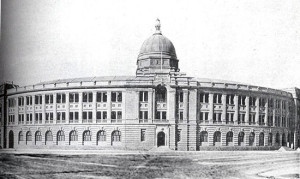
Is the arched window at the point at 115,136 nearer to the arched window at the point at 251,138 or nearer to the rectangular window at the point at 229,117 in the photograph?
the rectangular window at the point at 229,117

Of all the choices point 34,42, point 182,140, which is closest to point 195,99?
point 182,140

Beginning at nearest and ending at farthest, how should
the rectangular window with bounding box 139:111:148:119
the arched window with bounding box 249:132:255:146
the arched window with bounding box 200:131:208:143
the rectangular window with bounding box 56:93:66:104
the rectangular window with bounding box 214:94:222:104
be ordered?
the rectangular window with bounding box 56:93:66:104 < the rectangular window with bounding box 139:111:148:119 < the arched window with bounding box 200:131:208:143 < the rectangular window with bounding box 214:94:222:104 < the arched window with bounding box 249:132:255:146

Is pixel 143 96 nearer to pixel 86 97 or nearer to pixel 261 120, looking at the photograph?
pixel 86 97

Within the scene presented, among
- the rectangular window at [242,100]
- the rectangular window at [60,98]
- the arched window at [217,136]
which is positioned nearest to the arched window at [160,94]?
the arched window at [217,136]

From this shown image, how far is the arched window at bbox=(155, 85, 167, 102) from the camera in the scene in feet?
111

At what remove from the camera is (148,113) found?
33500 millimetres

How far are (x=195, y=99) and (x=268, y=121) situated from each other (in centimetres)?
834

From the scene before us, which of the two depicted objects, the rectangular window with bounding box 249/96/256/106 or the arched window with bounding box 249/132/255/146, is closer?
the arched window with bounding box 249/132/255/146

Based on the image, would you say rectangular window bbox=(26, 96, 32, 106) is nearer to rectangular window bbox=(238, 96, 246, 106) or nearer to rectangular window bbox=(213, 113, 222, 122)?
rectangular window bbox=(213, 113, 222, 122)

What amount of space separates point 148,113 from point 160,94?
209cm

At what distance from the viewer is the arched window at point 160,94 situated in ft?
111

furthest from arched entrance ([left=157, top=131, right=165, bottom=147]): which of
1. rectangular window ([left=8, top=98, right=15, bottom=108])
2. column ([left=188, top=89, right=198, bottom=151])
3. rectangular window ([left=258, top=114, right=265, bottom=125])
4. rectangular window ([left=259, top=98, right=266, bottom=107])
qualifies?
rectangular window ([left=8, top=98, right=15, bottom=108])

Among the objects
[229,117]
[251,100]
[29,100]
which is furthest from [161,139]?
[29,100]

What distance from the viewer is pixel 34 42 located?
1505 centimetres
